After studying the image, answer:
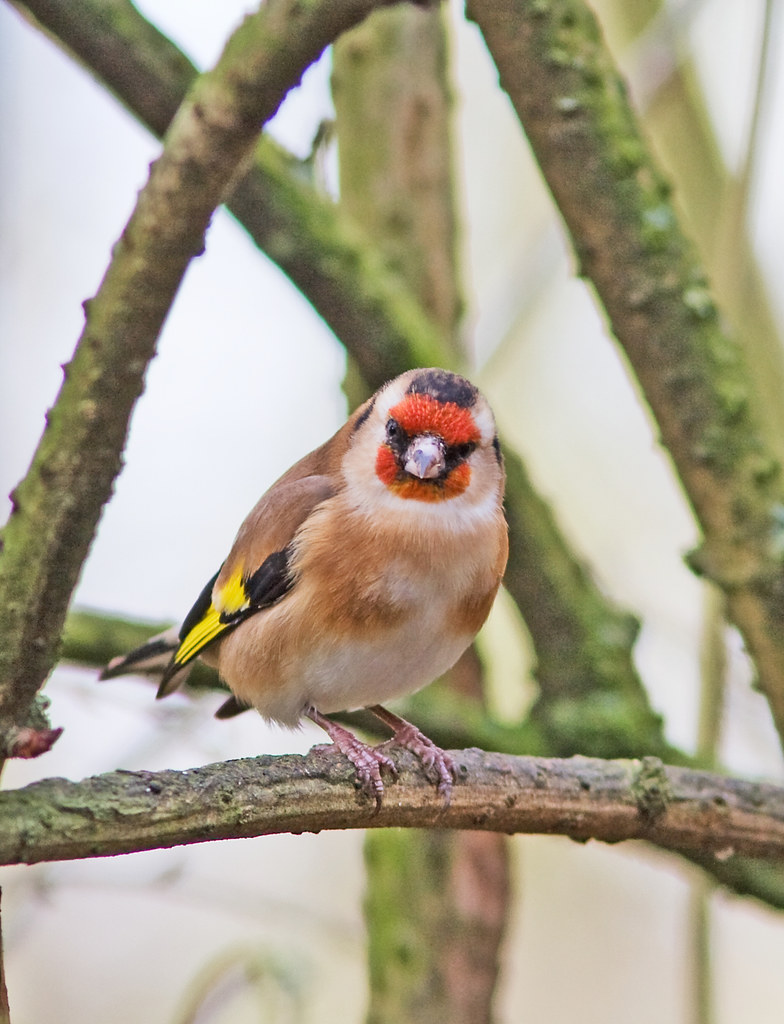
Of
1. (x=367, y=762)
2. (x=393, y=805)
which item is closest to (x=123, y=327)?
(x=367, y=762)

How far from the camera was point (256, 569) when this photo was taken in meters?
2.96

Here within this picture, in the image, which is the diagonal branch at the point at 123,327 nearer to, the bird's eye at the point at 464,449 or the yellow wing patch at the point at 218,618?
the bird's eye at the point at 464,449

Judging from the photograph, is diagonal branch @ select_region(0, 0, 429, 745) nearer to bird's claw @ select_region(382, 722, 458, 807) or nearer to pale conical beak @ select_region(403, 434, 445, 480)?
pale conical beak @ select_region(403, 434, 445, 480)

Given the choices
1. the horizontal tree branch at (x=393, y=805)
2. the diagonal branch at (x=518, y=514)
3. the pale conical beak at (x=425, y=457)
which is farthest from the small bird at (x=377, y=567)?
the diagonal branch at (x=518, y=514)

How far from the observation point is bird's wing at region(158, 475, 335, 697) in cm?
290

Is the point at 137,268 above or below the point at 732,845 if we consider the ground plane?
above

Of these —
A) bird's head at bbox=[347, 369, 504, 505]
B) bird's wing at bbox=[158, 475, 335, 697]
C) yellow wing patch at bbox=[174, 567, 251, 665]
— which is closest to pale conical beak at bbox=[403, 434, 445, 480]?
bird's head at bbox=[347, 369, 504, 505]

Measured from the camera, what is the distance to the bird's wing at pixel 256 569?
290 centimetres

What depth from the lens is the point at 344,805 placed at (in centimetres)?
214

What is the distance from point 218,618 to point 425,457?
2.47ft

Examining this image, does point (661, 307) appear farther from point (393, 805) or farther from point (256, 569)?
point (393, 805)

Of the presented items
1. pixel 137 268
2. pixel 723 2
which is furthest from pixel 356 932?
pixel 723 2

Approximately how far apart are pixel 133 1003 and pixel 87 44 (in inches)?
166

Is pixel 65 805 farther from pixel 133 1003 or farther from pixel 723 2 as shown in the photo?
pixel 723 2
